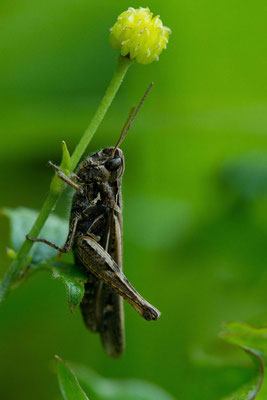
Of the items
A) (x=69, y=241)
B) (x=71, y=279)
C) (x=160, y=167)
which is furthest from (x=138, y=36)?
(x=160, y=167)

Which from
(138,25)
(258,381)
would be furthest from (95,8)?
(258,381)

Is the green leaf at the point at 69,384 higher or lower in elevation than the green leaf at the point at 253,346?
lower

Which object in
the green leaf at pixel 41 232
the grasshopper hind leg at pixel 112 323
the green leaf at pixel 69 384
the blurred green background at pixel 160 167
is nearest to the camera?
the green leaf at pixel 69 384

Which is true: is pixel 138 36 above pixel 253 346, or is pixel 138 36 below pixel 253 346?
above

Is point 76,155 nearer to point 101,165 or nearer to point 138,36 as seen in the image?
point 138,36

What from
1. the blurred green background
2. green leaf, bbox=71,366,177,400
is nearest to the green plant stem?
green leaf, bbox=71,366,177,400

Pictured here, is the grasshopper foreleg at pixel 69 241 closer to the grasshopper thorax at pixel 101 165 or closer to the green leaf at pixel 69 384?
the grasshopper thorax at pixel 101 165

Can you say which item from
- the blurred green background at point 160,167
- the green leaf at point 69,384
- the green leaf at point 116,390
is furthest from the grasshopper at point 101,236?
the green leaf at point 69,384
